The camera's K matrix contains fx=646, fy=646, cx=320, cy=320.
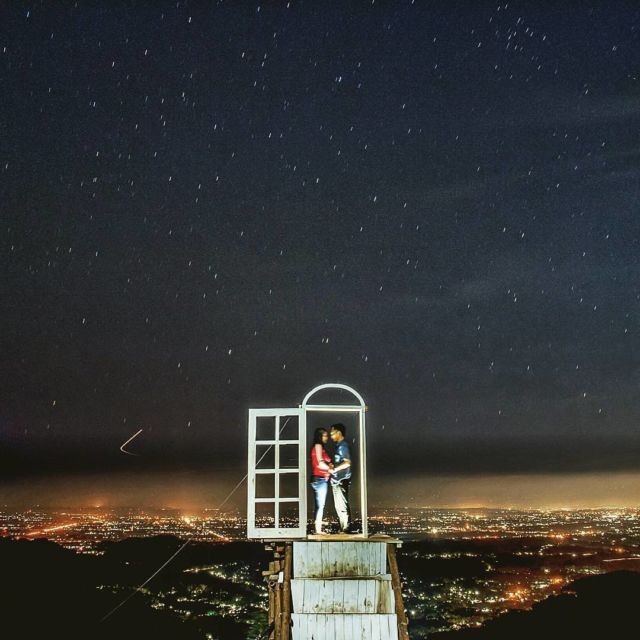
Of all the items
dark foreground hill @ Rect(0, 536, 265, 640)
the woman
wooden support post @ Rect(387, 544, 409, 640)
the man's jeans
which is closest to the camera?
wooden support post @ Rect(387, 544, 409, 640)

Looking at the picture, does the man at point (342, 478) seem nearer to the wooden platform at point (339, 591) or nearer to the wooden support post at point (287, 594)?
the wooden platform at point (339, 591)

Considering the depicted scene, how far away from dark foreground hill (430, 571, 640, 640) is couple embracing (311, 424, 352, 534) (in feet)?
198

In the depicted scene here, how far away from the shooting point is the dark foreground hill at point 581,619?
64.7 meters

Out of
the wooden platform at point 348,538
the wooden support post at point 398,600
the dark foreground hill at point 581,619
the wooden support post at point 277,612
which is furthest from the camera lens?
the dark foreground hill at point 581,619

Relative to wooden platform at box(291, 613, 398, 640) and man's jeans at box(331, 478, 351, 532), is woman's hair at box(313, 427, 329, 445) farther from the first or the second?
wooden platform at box(291, 613, 398, 640)

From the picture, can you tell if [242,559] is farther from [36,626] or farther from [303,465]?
[303,465]

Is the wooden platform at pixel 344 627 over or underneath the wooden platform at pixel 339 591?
underneath

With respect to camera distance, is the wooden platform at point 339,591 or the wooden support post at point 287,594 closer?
the wooden support post at point 287,594

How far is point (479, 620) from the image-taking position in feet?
372

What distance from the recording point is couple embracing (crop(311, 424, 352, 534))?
44.2 feet

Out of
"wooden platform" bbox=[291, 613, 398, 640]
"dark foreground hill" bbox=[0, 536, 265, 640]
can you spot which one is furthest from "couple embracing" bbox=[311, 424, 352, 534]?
"dark foreground hill" bbox=[0, 536, 265, 640]

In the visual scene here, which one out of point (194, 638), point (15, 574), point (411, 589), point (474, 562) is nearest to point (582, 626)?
point (194, 638)

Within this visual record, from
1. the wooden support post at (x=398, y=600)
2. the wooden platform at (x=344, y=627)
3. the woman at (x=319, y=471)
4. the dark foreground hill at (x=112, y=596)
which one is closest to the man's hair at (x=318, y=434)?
the woman at (x=319, y=471)

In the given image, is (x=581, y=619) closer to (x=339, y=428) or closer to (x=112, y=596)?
(x=112, y=596)
